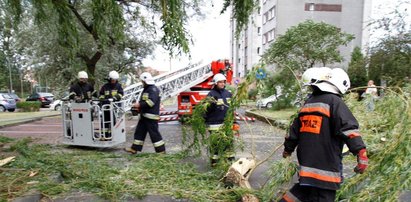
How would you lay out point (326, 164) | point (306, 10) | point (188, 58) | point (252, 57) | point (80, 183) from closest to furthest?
1. point (326, 164)
2. point (188, 58)
3. point (80, 183)
4. point (306, 10)
5. point (252, 57)

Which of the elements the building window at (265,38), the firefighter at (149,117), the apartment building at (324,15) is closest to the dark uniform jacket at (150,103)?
the firefighter at (149,117)

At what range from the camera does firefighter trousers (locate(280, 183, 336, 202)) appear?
8.59 ft

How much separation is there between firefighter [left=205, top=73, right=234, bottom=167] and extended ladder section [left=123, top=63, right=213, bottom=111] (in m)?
4.95

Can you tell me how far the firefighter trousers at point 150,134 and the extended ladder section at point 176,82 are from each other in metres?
3.57

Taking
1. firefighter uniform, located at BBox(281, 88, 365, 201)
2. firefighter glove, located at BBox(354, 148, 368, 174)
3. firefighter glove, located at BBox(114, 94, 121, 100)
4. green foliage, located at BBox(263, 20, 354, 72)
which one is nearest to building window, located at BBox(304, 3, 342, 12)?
green foliage, located at BBox(263, 20, 354, 72)

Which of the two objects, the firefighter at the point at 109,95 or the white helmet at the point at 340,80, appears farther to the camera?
the firefighter at the point at 109,95

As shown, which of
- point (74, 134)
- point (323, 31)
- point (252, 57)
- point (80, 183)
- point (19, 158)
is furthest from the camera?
point (252, 57)

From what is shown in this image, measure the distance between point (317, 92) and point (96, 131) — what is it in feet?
15.9

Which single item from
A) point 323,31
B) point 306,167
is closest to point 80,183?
point 306,167

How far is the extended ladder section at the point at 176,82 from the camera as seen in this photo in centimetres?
1021

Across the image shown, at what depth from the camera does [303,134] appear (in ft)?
9.12

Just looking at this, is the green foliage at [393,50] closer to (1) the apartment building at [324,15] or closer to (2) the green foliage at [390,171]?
(2) the green foliage at [390,171]

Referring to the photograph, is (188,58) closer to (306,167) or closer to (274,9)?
(306,167)

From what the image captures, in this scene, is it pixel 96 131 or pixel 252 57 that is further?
pixel 252 57
